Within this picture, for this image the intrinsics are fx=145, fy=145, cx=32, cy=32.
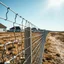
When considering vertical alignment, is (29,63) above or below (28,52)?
below

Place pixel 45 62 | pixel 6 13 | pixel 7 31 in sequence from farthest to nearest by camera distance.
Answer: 1. pixel 45 62
2. pixel 7 31
3. pixel 6 13

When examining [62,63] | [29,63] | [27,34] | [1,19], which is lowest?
[62,63]

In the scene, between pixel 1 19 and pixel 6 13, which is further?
pixel 6 13

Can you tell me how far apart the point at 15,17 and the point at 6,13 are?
269 mm

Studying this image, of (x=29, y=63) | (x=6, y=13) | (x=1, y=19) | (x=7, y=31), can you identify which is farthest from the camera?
(x=29, y=63)

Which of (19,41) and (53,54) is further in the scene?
(53,54)

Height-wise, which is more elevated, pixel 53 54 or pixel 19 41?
pixel 19 41

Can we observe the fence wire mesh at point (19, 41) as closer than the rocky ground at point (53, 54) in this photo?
Yes

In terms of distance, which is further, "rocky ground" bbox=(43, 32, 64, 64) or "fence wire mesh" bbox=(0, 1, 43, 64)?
"rocky ground" bbox=(43, 32, 64, 64)

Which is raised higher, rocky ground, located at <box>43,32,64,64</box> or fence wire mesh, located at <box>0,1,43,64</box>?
fence wire mesh, located at <box>0,1,43,64</box>

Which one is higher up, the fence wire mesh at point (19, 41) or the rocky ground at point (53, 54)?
the fence wire mesh at point (19, 41)

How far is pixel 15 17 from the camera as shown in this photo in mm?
1452

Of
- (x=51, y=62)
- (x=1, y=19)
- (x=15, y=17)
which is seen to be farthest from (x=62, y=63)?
(x=1, y=19)

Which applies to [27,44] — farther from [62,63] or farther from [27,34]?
[62,63]
